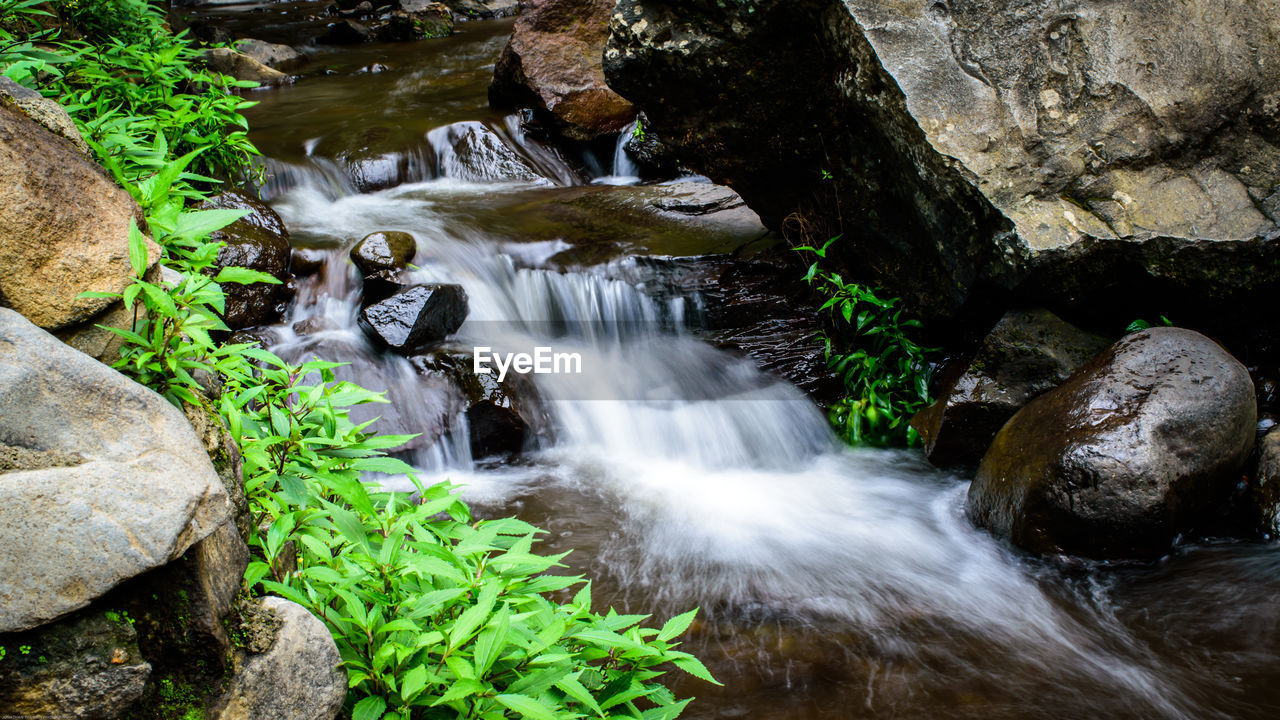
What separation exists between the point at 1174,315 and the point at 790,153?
271 centimetres

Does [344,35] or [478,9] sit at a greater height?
[478,9]

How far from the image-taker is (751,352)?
20.9 feet

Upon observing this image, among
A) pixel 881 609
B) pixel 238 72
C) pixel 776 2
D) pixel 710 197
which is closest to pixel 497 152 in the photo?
pixel 710 197

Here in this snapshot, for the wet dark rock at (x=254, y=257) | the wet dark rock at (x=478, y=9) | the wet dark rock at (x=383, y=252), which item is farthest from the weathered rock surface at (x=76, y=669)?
the wet dark rock at (x=478, y=9)

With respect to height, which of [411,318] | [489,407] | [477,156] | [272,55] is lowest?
[489,407]

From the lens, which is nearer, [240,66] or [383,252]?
[383,252]

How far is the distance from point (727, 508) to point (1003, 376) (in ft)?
6.42

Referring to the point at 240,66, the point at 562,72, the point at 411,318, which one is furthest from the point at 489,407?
the point at 240,66

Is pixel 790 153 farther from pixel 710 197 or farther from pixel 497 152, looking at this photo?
pixel 497 152

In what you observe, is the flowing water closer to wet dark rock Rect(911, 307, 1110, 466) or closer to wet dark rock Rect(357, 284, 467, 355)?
wet dark rock Rect(357, 284, 467, 355)

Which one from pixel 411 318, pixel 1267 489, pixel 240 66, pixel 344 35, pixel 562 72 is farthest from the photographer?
pixel 344 35

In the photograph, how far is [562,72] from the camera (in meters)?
10.2

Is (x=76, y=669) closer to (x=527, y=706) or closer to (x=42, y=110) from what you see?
(x=527, y=706)

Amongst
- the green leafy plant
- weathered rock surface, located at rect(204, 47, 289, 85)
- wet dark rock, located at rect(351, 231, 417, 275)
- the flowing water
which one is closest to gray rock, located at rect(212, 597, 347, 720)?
the flowing water
